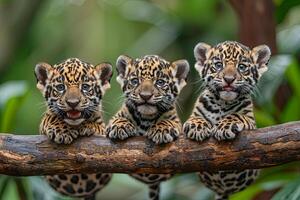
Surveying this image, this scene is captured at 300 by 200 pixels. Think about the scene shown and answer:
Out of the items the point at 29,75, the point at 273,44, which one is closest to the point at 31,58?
the point at 29,75

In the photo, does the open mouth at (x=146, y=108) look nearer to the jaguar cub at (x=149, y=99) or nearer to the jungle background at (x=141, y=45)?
the jaguar cub at (x=149, y=99)

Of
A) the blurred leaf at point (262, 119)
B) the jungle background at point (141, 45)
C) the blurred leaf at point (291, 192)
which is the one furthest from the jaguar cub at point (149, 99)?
the blurred leaf at point (262, 119)

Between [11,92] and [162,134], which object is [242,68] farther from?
[11,92]

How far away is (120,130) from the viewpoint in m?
4.52

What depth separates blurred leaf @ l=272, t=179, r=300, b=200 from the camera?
488cm

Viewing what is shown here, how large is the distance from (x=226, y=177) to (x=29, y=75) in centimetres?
542

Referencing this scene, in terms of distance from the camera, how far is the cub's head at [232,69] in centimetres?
448

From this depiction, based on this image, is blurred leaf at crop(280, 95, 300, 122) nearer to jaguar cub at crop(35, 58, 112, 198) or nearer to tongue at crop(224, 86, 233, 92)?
tongue at crop(224, 86, 233, 92)

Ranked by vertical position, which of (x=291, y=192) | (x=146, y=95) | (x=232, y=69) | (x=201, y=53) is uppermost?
(x=201, y=53)

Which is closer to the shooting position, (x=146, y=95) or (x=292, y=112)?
(x=146, y=95)

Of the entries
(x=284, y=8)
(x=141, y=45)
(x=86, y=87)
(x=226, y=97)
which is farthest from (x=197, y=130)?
(x=141, y=45)

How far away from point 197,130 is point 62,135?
2.45 feet

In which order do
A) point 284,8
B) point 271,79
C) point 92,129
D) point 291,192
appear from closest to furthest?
1. point 92,129
2. point 291,192
3. point 271,79
4. point 284,8

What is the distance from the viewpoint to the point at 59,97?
4.51 metres
